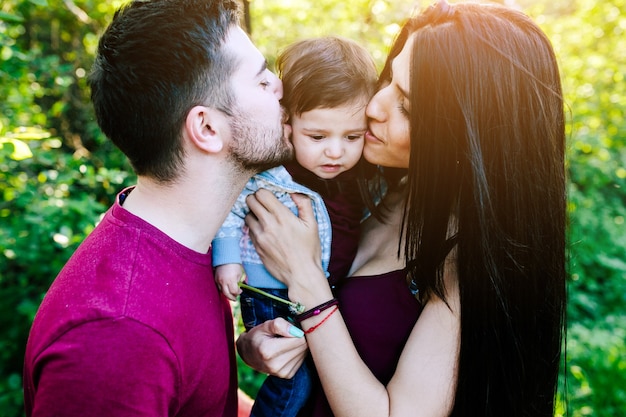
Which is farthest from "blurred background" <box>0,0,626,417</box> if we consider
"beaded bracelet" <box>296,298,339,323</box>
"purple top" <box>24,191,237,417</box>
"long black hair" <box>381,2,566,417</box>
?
"beaded bracelet" <box>296,298,339,323</box>

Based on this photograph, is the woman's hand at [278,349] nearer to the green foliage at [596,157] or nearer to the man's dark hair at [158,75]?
the man's dark hair at [158,75]

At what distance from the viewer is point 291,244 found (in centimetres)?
182

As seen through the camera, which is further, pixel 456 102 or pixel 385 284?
pixel 385 284

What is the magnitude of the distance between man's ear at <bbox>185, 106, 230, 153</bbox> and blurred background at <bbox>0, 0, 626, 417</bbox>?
0.78m

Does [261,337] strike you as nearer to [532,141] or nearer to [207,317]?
[207,317]

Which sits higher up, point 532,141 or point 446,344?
point 532,141

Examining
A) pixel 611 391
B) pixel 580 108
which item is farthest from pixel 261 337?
pixel 580 108

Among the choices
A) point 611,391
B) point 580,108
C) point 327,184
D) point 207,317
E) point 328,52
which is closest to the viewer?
point 207,317

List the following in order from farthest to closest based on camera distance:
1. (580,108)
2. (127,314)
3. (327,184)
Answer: (580,108), (327,184), (127,314)

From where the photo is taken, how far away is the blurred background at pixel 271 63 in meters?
2.61

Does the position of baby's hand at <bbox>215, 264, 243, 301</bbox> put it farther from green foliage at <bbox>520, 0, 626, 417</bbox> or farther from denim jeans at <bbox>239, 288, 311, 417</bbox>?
green foliage at <bbox>520, 0, 626, 417</bbox>

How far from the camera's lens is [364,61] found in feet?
6.43

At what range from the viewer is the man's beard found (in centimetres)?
163

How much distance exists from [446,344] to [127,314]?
0.96 m
